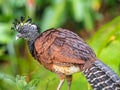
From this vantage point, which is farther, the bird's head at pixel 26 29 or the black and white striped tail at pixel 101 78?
the bird's head at pixel 26 29

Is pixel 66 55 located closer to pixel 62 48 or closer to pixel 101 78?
pixel 62 48

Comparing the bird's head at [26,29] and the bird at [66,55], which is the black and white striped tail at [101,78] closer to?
the bird at [66,55]

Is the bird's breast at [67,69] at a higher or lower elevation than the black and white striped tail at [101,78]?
higher

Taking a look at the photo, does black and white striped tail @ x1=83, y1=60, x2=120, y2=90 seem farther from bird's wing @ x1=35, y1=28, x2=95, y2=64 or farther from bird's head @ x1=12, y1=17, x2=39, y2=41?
bird's head @ x1=12, y1=17, x2=39, y2=41

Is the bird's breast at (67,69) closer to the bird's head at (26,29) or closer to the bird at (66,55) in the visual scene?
the bird at (66,55)

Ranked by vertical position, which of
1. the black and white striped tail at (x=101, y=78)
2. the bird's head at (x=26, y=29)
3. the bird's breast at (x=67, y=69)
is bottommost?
the black and white striped tail at (x=101, y=78)

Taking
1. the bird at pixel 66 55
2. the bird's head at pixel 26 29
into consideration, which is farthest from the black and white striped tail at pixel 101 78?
the bird's head at pixel 26 29

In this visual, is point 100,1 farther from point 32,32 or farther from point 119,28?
point 32,32
